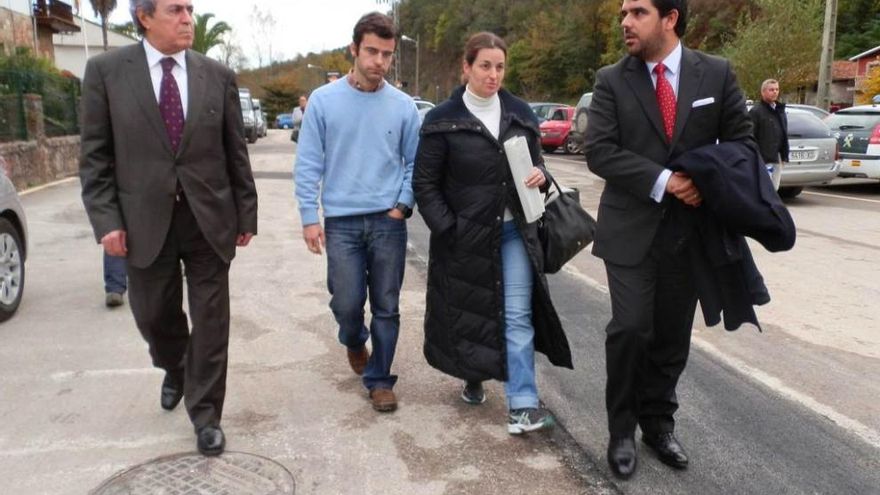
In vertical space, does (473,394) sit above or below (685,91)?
below

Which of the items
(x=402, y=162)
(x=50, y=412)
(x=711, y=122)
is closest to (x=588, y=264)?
(x=402, y=162)

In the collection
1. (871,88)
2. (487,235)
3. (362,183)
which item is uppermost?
(871,88)

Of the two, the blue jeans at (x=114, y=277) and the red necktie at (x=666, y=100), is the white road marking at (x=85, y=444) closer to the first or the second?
the blue jeans at (x=114, y=277)

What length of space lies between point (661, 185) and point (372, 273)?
1.61 metres

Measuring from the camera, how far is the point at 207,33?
159 feet

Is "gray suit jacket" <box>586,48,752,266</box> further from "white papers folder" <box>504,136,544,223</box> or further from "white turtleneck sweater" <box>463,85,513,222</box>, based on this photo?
"white turtleneck sweater" <box>463,85,513,222</box>

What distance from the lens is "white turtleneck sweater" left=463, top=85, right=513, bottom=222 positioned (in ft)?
12.0

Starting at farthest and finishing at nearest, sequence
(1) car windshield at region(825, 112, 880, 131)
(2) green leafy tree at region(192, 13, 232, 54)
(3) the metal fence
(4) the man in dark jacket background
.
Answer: (2) green leafy tree at region(192, 13, 232, 54) → (1) car windshield at region(825, 112, 880, 131) → (3) the metal fence → (4) the man in dark jacket background

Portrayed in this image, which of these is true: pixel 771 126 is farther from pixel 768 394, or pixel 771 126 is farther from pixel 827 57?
pixel 827 57

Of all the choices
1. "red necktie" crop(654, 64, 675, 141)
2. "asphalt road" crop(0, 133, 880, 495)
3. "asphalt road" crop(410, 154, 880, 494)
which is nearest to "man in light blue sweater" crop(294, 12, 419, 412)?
"asphalt road" crop(0, 133, 880, 495)

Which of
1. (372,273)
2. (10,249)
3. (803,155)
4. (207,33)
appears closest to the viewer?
(372,273)

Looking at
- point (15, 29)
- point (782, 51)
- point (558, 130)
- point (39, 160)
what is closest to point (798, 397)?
point (39, 160)

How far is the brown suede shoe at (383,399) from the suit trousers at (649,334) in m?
1.16

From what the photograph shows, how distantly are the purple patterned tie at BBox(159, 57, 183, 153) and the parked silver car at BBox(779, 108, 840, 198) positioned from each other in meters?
11.3
